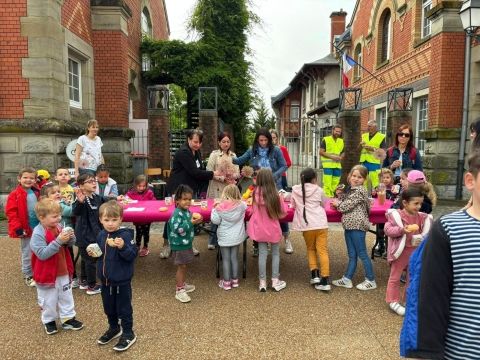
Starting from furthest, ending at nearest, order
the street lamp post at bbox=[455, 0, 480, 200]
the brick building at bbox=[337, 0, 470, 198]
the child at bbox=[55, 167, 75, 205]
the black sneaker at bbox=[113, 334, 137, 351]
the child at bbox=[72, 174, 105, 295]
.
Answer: the brick building at bbox=[337, 0, 470, 198] < the street lamp post at bbox=[455, 0, 480, 200] < the child at bbox=[55, 167, 75, 205] < the child at bbox=[72, 174, 105, 295] < the black sneaker at bbox=[113, 334, 137, 351]

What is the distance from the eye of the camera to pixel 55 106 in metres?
8.20

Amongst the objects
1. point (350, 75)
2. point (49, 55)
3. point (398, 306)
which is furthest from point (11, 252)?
point (350, 75)

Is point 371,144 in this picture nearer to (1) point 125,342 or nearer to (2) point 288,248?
(2) point 288,248

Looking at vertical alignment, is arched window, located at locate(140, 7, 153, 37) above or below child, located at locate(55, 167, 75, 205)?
above

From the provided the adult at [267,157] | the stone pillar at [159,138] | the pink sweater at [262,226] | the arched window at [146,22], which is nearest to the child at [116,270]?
the pink sweater at [262,226]

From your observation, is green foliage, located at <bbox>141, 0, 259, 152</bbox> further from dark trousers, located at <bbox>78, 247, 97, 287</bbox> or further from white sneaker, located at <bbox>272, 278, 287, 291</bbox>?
white sneaker, located at <bbox>272, 278, 287, 291</bbox>

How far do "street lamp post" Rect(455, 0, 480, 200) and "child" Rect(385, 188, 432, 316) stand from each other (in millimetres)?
6749

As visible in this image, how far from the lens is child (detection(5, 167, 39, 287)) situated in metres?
4.49

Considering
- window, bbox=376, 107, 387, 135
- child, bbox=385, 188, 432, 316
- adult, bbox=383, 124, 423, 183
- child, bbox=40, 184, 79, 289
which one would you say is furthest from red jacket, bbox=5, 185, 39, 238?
window, bbox=376, 107, 387, 135

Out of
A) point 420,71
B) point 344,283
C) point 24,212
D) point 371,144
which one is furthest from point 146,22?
point 344,283

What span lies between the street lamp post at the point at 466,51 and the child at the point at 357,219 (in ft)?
21.1

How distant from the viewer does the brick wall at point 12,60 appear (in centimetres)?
785

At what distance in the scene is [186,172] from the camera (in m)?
5.67

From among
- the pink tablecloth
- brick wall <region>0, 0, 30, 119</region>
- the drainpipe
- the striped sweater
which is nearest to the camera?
the striped sweater
